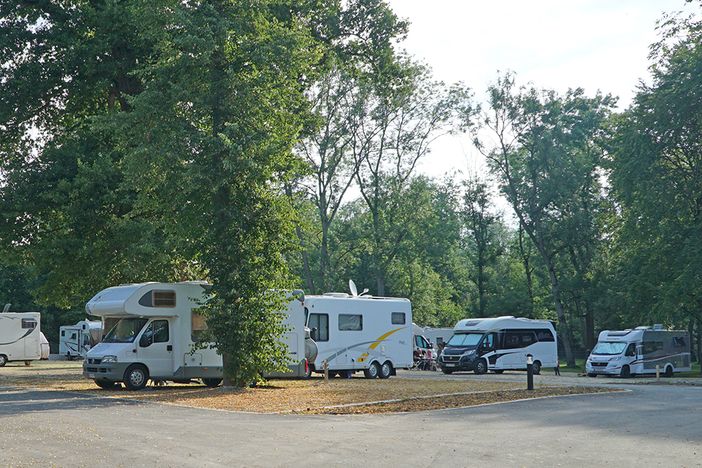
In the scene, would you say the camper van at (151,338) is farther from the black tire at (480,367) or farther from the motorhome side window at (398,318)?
the black tire at (480,367)

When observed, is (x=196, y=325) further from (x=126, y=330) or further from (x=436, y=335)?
(x=436, y=335)

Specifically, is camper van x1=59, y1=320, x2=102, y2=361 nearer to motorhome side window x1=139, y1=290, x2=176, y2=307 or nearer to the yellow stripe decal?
the yellow stripe decal

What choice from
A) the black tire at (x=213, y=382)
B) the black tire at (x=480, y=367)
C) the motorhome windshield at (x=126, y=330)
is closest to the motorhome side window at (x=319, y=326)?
the black tire at (x=213, y=382)

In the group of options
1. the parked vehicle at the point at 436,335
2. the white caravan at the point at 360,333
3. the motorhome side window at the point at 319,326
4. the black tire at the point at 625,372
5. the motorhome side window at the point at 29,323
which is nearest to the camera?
the motorhome side window at the point at 319,326

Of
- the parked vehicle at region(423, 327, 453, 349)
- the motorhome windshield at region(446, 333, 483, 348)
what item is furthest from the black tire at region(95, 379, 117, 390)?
the parked vehicle at region(423, 327, 453, 349)

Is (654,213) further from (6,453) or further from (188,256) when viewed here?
(6,453)

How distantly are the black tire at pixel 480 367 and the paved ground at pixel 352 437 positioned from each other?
64.9 ft

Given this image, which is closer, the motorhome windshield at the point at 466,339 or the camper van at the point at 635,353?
the camper van at the point at 635,353

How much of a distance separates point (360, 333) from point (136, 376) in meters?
10.4

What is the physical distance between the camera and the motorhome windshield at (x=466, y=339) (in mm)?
39719

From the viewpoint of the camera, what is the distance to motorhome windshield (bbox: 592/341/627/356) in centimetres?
3916

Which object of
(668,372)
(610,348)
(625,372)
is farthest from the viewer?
(668,372)

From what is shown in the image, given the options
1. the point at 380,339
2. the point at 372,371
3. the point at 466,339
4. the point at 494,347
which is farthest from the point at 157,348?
the point at 494,347

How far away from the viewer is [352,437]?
1327 centimetres
